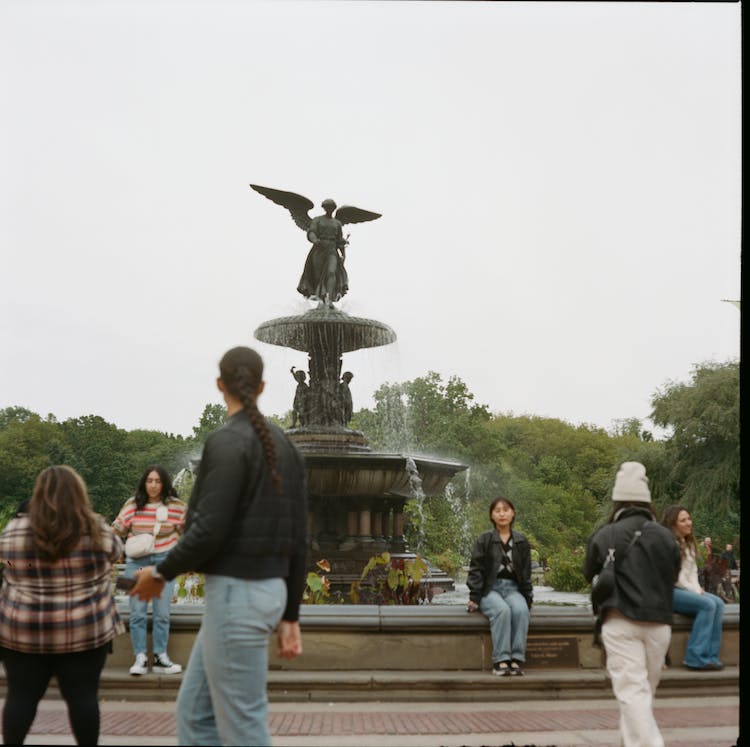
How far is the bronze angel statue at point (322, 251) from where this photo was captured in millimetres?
15609

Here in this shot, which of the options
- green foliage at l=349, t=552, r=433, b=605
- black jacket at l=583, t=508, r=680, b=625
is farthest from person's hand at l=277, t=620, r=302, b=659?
green foliage at l=349, t=552, r=433, b=605

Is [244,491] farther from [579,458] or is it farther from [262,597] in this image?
[579,458]

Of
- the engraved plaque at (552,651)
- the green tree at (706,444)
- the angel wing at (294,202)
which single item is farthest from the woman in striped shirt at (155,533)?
the green tree at (706,444)

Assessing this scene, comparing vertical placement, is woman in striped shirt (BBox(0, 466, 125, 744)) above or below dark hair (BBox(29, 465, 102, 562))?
below

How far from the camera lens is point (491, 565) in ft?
25.8

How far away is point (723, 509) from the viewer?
36344mm

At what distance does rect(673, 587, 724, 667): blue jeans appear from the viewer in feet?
25.1

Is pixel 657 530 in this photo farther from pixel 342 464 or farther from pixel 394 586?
pixel 342 464

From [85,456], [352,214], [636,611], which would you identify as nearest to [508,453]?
[85,456]

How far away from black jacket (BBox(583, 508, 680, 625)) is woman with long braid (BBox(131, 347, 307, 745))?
2.25 metres

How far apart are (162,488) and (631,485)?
13.2ft

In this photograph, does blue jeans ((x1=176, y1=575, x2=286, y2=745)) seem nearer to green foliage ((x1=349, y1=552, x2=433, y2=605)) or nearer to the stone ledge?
the stone ledge

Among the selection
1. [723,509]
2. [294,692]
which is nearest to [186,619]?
[294,692]

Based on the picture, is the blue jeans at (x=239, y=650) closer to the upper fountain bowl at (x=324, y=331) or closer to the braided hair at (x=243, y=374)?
the braided hair at (x=243, y=374)
